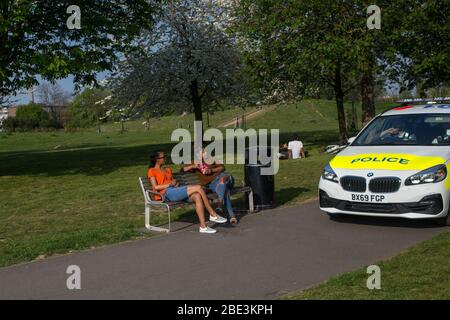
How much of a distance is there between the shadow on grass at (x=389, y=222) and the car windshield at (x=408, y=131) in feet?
3.79

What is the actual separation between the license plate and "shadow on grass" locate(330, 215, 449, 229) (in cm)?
66

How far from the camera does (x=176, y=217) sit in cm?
1004

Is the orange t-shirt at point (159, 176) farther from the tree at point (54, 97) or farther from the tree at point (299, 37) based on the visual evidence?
the tree at point (54, 97)

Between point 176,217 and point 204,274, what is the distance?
11.9ft

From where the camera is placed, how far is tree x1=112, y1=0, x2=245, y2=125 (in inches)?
1189

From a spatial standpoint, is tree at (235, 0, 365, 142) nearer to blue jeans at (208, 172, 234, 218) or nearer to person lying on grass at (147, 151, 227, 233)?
blue jeans at (208, 172, 234, 218)

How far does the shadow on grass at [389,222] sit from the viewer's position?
8.65m

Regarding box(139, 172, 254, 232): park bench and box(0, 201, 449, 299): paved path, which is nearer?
box(0, 201, 449, 299): paved path

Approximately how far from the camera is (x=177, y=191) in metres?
8.91

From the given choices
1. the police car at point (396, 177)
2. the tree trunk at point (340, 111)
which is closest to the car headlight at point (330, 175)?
the police car at point (396, 177)

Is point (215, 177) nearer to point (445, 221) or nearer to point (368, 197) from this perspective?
point (368, 197)

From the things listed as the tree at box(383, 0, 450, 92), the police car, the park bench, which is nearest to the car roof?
the police car
